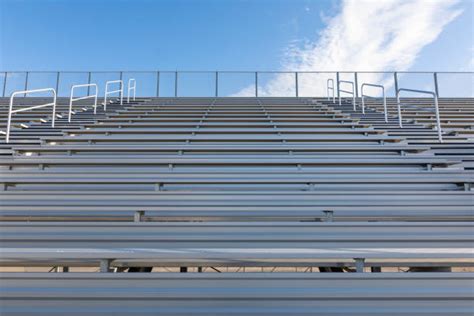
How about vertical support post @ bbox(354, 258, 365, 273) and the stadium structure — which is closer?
the stadium structure

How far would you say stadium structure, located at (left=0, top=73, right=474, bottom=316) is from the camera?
91 cm

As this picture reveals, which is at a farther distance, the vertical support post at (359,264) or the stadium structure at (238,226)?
the vertical support post at (359,264)

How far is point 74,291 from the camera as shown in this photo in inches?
36.1

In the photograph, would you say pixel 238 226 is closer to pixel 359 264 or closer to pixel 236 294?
pixel 236 294

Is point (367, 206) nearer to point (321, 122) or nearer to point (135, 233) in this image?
point (135, 233)

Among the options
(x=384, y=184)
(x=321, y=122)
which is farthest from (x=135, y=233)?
(x=321, y=122)

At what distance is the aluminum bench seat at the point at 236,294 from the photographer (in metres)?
0.88

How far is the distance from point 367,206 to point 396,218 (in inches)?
5.7

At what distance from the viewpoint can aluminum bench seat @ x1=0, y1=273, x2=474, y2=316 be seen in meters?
0.88

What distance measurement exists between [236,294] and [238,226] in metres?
0.34

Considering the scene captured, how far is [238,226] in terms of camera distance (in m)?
1.22

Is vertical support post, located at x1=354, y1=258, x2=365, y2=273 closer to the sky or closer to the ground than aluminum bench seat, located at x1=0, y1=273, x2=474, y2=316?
closer to the sky

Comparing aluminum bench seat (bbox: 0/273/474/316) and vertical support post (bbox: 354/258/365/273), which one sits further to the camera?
vertical support post (bbox: 354/258/365/273)

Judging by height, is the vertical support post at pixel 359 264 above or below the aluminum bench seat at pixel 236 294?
above
